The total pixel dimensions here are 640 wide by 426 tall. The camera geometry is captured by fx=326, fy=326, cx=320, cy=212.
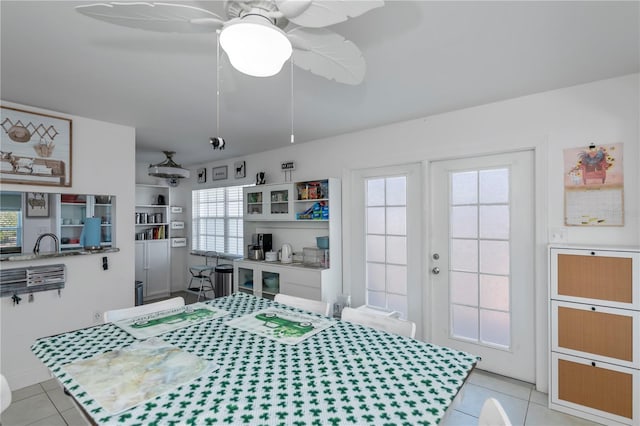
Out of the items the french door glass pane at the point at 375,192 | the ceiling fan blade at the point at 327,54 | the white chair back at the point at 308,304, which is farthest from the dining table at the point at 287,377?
the french door glass pane at the point at 375,192

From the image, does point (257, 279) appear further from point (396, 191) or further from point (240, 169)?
point (396, 191)

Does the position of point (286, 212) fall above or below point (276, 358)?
above

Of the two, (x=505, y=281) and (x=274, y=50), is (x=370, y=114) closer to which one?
(x=505, y=281)

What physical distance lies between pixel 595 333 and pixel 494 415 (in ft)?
6.17

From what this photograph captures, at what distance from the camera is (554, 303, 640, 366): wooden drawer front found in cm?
212

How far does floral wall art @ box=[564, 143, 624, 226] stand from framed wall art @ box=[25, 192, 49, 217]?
4.35 m

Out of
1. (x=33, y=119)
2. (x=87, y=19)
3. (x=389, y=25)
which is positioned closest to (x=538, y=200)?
(x=389, y=25)

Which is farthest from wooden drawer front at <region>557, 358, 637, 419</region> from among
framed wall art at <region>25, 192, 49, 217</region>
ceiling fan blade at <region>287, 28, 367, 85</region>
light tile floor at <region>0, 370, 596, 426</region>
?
framed wall art at <region>25, 192, 49, 217</region>

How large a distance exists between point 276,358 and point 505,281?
236cm

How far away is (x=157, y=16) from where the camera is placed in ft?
3.59

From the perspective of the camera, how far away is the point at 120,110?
2.93 meters

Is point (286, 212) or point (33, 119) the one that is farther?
point (286, 212)

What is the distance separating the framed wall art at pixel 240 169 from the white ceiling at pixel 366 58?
1.68m

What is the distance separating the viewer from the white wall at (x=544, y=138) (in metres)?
2.29
